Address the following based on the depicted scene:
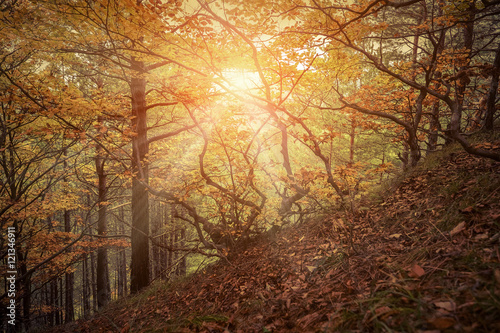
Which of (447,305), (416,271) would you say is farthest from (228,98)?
(447,305)

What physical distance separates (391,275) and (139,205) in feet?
25.1

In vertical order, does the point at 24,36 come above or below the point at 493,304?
above

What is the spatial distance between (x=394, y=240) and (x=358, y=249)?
0.43 m

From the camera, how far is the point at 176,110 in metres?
8.88

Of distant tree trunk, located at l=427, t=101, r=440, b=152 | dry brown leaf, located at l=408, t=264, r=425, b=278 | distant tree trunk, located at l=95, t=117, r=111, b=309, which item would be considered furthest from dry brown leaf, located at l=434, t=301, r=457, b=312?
distant tree trunk, located at l=95, t=117, r=111, b=309

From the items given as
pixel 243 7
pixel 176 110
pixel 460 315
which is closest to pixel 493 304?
pixel 460 315

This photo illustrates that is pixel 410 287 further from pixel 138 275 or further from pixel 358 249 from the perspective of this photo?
pixel 138 275

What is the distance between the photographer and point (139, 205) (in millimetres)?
7551

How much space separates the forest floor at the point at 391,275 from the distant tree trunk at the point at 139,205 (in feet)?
10.4

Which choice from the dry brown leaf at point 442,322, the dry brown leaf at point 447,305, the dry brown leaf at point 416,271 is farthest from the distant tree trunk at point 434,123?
the dry brown leaf at point 442,322

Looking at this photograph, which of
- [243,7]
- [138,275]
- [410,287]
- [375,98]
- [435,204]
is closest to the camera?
[410,287]

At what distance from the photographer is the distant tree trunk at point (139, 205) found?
7320 mm

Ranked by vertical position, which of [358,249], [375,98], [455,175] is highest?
[375,98]

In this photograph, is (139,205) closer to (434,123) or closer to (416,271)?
(416,271)
